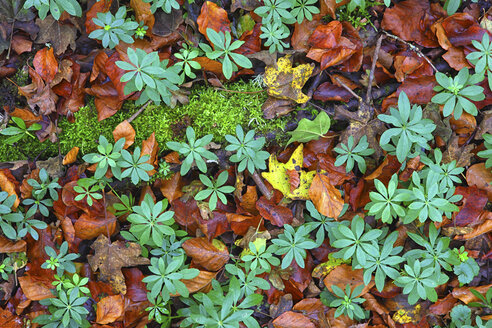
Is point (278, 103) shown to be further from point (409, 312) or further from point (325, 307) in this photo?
point (409, 312)

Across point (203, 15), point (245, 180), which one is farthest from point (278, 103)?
point (203, 15)

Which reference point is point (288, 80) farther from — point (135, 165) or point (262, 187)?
point (135, 165)

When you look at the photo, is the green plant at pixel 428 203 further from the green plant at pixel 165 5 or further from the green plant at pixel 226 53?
the green plant at pixel 165 5

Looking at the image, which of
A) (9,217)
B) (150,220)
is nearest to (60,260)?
(9,217)

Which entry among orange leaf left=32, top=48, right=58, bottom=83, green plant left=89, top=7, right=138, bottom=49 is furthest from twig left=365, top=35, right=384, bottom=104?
orange leaf left=32, top=48, right=58, bottom=83

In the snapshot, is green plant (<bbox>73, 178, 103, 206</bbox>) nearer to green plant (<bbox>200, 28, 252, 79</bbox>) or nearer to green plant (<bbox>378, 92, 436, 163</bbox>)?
green plant (<bbox>200, 28, 252, 79</bbox>)

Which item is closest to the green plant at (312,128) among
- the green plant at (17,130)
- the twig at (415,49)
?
the twig at (415,49)
